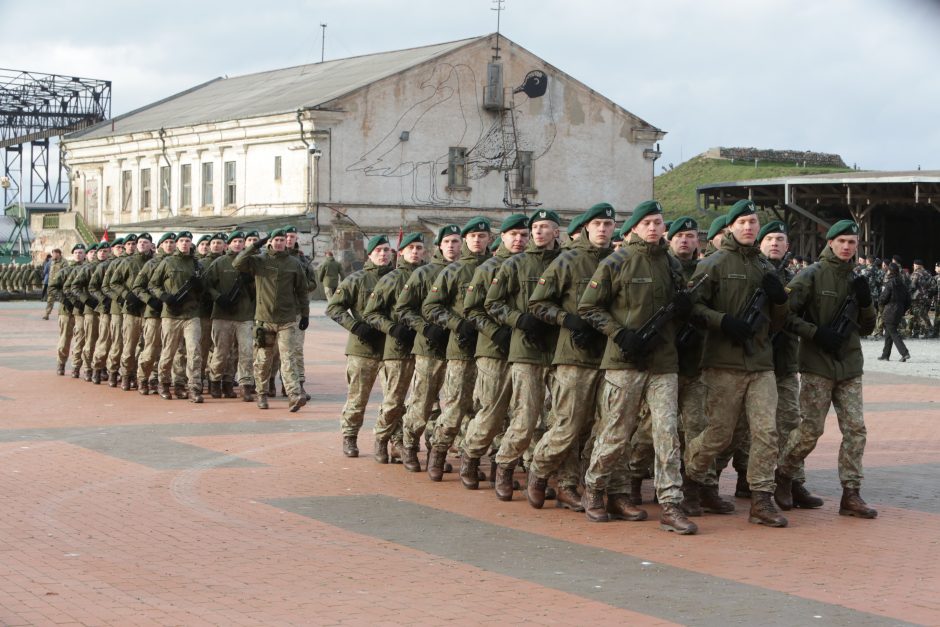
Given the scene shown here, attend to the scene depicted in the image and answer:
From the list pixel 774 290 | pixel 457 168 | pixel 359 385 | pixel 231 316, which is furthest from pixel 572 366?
pixel 457 168

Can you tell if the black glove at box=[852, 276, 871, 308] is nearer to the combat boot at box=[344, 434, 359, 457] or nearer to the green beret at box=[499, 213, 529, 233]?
the green beret at box=[499, 213, 529, 233]

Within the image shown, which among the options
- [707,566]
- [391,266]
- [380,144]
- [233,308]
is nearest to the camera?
[707,566]

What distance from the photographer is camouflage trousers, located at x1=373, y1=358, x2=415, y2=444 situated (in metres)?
13.0

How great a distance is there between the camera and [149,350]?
19281 mm

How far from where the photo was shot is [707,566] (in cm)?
887

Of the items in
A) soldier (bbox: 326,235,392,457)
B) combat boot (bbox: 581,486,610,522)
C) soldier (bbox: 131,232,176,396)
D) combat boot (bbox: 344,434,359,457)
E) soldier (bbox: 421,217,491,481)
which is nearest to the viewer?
combat boot (bbox: 581,486,610,522)

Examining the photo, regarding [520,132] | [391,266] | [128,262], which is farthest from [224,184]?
[391,266]

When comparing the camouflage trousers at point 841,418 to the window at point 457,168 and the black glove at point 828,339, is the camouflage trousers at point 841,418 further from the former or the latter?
the window at point 457,168

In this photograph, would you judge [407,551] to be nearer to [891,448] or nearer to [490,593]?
[490,593]

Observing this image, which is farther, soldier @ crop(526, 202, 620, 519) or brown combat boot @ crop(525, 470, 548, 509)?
brown combat boot @ crop(525, 470, 548, 509)

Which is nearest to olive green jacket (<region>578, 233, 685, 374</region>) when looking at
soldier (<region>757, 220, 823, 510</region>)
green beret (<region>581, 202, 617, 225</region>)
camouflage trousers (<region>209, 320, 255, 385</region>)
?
green beret (<region>581, 202, 617, 225</region>)

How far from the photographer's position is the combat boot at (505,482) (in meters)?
11.3

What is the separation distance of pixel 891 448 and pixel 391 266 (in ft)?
16.5

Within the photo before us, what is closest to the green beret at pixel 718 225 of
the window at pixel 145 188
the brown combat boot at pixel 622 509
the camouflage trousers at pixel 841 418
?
the camouflage trousers at pixel 841 418
